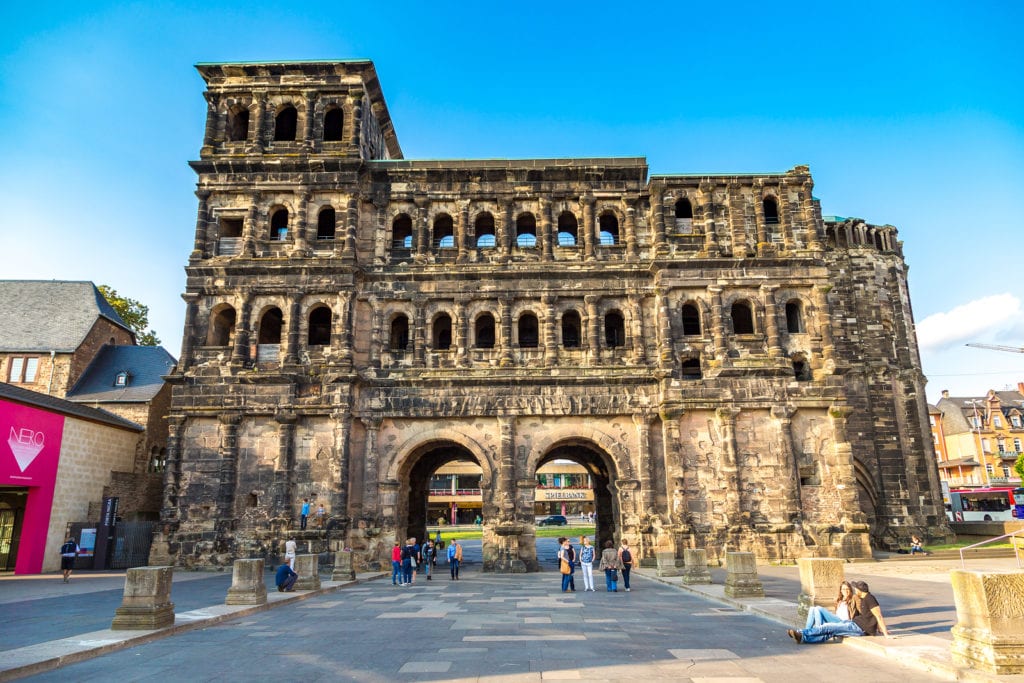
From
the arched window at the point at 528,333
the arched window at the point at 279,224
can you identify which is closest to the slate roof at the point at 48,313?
the arched window at the point at 279,224

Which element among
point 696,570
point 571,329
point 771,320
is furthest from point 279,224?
point 696,570

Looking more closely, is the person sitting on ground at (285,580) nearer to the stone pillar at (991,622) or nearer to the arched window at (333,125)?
the stone pillar at (991,622)

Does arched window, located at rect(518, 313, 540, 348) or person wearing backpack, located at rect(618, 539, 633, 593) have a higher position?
arched window, located at rect(518, 313, 540, 348)

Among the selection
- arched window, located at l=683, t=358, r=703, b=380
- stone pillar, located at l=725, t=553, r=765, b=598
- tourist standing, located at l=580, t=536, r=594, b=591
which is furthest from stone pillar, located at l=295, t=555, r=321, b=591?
arched window, located at l=683, t=358, r=703, b=380

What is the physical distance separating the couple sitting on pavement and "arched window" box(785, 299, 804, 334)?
63.0 feet

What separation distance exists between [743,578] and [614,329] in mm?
16035

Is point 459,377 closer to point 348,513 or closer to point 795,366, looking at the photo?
point 348,513

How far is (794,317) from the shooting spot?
97.6 ft

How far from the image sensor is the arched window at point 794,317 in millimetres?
29125

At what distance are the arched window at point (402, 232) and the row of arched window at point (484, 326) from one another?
3524 mm

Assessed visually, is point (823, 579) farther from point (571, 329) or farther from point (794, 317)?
point (571, 329)

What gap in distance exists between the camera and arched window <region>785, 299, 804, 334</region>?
29125 millimetres

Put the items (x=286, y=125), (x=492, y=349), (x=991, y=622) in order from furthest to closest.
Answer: (x=286, y=125)
(x=492, y=349)
(x=991, y=622)

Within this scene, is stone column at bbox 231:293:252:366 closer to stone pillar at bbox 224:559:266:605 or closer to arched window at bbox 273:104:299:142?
arched window at bbox 273:104:299:142
